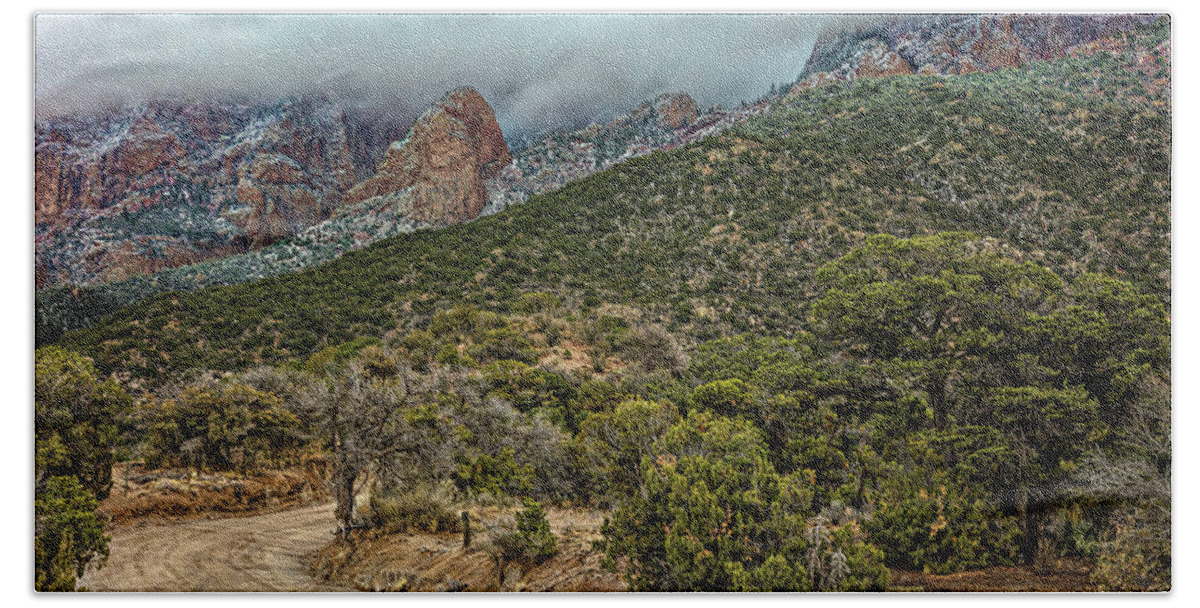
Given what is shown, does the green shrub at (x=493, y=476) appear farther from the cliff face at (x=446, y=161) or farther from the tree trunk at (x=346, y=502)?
the cliff face at (x=446, y=161)

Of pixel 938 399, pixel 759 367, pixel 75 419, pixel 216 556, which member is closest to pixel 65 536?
pixel 75 419

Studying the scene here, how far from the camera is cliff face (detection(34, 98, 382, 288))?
6000 mm

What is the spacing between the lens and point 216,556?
18.4 feet

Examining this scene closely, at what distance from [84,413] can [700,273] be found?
5522 mm

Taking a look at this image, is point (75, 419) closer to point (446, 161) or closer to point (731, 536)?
point (446, 161)

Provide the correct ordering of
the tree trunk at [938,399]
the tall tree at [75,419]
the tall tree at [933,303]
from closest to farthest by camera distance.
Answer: the tall tree at [75,419], the tree trunk at [938,399], the tall tree at [933,303]

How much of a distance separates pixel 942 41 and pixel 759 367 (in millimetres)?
3702

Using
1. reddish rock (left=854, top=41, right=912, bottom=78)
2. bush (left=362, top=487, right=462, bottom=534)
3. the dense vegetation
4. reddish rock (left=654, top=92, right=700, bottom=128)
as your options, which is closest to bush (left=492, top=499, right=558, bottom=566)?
the dense vegetation

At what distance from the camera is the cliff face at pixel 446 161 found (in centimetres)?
634

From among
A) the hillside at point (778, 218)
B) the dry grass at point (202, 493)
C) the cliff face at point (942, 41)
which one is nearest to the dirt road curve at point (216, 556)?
the dry grass at point (202, 493)

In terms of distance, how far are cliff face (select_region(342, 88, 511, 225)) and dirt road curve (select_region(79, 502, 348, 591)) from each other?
2946mm

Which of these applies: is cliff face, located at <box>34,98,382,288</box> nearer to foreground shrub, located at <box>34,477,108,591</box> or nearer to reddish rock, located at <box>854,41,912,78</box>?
foreground shrub, located at <box>34,477,108,591</box>

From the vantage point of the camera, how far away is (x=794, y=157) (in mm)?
7008

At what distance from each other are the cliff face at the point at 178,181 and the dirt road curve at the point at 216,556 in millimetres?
2338
